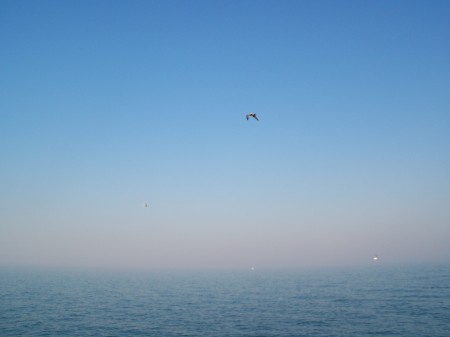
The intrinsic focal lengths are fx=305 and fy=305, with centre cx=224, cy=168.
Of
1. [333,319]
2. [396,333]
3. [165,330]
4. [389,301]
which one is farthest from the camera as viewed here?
[389,301]

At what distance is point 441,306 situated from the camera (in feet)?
222

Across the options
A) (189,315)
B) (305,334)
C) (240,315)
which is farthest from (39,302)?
(305,334)

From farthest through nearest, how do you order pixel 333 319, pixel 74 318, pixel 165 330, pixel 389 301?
pixel 389 301 → pixel 74 318 → pixel 333 319 → pixel 165 330

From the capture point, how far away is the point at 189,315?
6550cm

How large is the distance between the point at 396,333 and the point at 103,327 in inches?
2015

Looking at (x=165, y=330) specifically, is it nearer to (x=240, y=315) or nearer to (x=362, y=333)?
(x=240, y=315)

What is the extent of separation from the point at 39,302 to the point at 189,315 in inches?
1862

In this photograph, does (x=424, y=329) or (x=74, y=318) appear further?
(x=74, y=318)

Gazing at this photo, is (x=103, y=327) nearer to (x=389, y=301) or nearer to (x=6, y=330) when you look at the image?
(x=6, y=330)

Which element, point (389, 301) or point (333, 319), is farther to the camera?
point (389, 301)

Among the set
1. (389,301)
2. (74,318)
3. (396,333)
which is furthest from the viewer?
(389,301)

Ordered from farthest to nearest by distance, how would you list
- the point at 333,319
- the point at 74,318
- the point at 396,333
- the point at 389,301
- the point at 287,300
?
the point at 287,300
the point at 389,301
the point at 74,318
the point at 333,319
the point at 396,333

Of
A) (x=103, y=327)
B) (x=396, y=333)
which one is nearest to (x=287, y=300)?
(x=396, y=333)

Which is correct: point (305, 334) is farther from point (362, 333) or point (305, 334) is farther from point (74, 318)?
point (74, 318)
